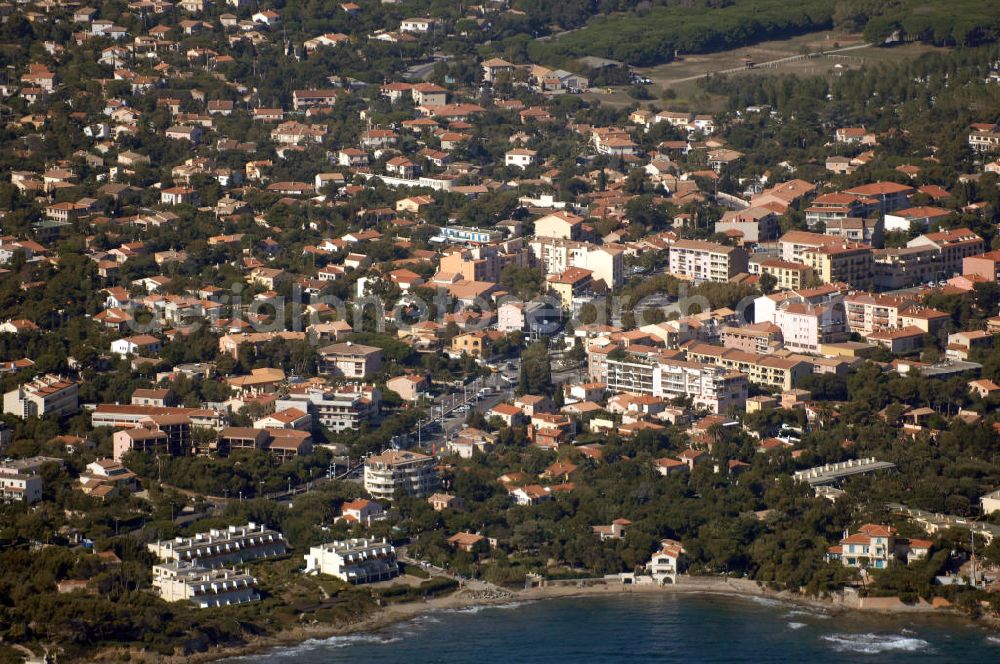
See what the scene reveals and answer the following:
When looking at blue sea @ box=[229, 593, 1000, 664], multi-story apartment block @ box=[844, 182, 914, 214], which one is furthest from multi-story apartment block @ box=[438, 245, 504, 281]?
blue sea @ box=[229, 593, 1000, 664]

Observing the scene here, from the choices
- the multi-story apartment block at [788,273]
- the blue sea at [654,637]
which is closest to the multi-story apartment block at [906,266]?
the multi-story apartment block at [788,273]

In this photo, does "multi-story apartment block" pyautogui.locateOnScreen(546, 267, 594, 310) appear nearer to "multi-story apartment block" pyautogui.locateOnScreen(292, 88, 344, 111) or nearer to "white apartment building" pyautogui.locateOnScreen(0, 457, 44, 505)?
"white apartment building" pyautogui.locateOnScreen(0, 457, 44, 505)

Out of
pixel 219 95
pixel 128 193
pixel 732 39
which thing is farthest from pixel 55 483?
pixel 732 39

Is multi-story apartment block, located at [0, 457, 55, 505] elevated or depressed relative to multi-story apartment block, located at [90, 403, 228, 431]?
depressed

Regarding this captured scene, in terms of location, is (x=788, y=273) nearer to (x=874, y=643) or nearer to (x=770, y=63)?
(x=874, y=643)

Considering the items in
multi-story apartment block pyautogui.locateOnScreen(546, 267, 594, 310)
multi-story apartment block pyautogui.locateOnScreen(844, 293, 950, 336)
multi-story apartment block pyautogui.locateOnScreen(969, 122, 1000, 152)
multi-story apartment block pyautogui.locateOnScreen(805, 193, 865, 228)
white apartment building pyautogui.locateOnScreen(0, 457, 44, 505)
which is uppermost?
multi-story apartment block pyautogui.locateOnScreen(969, 122, 1000, 152)

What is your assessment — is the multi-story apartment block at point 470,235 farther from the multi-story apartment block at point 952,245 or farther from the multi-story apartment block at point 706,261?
the multi-story apartment block at point 952,245

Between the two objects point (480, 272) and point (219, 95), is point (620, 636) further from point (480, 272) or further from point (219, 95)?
point (219, 95)
